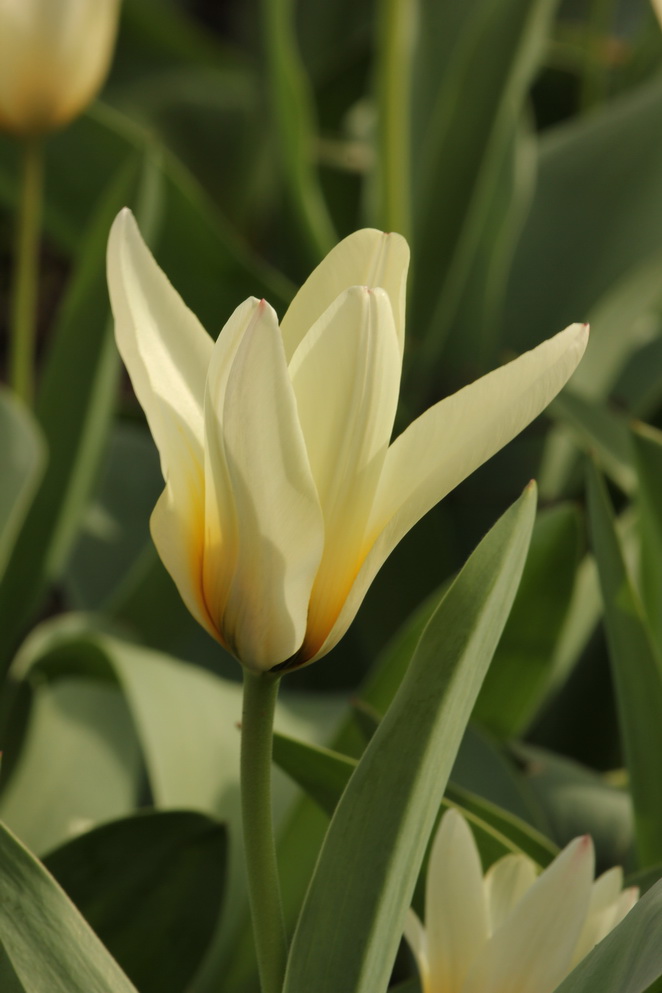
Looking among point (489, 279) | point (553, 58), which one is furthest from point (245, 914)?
point (553, 58)

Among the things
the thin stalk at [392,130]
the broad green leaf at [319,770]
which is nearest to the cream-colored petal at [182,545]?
the broad green leaf at [319,770]

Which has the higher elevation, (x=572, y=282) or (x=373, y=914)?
(x=572, y=282)

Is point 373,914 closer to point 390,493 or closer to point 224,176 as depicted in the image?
point 390,493

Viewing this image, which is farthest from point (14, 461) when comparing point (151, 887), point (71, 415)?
point (151, 887)

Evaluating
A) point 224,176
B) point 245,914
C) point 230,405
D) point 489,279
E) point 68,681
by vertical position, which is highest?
point 224,176

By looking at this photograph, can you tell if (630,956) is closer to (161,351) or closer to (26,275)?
(161,351)

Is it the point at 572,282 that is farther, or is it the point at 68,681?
the point at 572,282
